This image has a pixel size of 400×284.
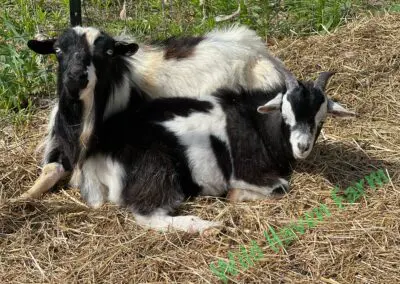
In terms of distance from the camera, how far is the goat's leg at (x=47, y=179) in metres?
4.46

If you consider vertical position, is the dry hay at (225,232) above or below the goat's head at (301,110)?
below

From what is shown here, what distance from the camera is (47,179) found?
452 cm

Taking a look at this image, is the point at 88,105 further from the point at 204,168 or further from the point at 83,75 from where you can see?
the point at 204,168

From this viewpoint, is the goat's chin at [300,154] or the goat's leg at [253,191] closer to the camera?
the goat's chin at [300,154]

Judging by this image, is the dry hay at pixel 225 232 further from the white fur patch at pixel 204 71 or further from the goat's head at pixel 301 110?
the white fur patch at pixel 204 71

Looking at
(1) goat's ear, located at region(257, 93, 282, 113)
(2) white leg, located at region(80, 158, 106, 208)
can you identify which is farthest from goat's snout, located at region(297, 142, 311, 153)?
(2) white leg, located at region(80, 158, 106, 208)

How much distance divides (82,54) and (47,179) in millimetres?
977

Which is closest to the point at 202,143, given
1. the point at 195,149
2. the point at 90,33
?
the point at 195,149

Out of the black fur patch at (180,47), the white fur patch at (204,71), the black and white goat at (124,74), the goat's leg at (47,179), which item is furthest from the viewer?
the black fur patch at (180,47)

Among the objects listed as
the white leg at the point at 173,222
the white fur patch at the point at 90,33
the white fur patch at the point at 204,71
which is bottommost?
the white leg at the point at 173,222

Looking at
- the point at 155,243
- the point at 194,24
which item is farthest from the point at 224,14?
the point at 155,243

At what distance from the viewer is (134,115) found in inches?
175

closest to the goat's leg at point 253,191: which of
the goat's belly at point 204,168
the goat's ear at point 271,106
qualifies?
the goat's belly at point 204,168

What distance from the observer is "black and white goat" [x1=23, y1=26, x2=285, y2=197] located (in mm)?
4117
